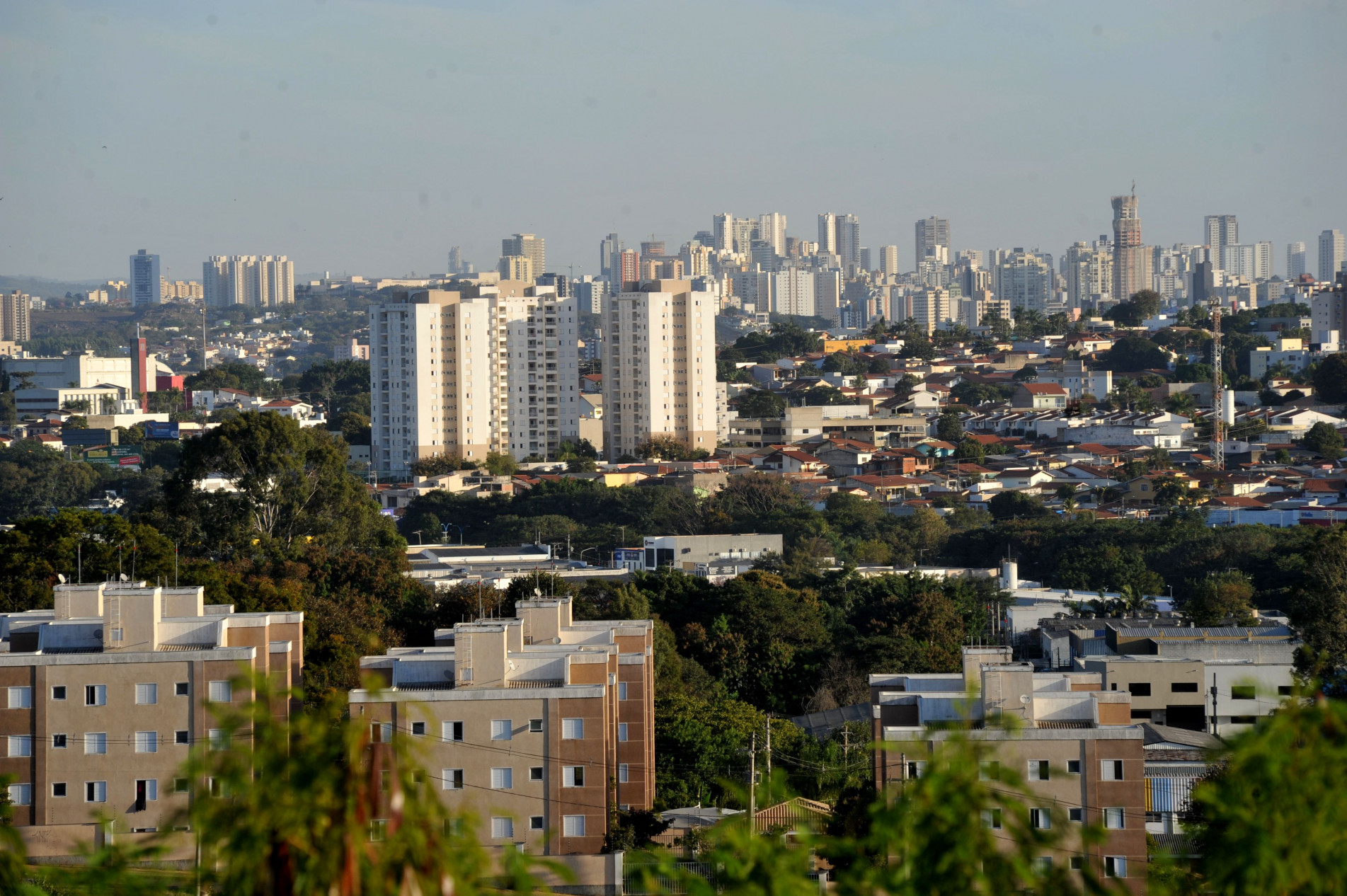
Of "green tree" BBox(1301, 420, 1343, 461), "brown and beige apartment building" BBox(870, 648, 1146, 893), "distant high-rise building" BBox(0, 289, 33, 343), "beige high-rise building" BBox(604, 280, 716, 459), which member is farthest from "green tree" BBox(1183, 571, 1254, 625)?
"distant high-rise building" BBox(0, 289, 33, 343)

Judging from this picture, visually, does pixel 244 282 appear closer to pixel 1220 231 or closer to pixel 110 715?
pixel 1220 231

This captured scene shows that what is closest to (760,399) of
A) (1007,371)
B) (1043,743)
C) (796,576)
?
(1007,371)

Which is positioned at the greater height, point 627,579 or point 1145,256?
point 1145,256

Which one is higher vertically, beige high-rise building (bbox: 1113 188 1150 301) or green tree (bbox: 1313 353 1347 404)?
beige high-rise building (bbox: 1113 188 1150 301)

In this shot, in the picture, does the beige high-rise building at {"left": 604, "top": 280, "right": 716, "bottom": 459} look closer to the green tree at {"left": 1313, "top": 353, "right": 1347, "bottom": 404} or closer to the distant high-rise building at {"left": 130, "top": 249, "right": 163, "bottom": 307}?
the green tree at {"left": 1313, "top": 353, "right": 1347, "bottom": 404}

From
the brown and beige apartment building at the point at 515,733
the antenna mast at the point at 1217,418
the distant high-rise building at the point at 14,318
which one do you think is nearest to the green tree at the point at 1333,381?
the antenna mast at the point at 1217,418

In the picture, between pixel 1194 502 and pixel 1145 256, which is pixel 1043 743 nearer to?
pixel 1194 502
